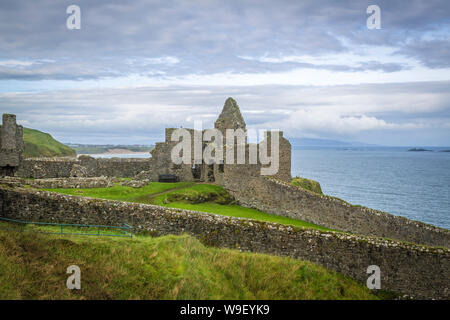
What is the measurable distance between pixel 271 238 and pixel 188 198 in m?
9.63

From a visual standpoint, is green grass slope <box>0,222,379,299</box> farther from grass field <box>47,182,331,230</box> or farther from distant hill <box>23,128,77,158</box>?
distant hill <box>23,128,77,158</box>

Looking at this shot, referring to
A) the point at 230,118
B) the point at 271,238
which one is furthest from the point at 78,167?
the point at 271,238

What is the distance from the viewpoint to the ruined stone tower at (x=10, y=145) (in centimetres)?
3021

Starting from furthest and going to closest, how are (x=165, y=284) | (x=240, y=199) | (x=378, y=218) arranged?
1. (x=240, y=199)
2. (x=378, y=218)
3. (x=165, y=284)

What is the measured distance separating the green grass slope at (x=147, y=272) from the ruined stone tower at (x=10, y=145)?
18061 mm

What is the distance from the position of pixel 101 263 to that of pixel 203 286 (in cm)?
354

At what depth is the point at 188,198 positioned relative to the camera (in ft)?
83.1

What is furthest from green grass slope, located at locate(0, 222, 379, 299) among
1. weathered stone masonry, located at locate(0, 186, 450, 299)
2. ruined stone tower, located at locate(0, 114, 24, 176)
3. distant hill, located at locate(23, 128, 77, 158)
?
distant hill, located at locate(23, 128, 77, 158)

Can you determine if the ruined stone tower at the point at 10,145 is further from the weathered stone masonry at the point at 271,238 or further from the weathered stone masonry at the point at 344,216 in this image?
the weathered stone masonry at the point at 344,216

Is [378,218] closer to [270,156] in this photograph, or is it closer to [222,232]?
[270,156]

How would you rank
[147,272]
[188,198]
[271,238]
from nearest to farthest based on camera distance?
[147,272]
[271,238]
[188,198]

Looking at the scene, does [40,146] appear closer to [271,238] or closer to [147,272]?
[271,238]
